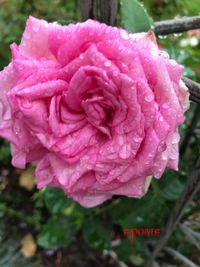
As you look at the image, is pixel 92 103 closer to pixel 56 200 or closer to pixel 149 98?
pixel 149 98

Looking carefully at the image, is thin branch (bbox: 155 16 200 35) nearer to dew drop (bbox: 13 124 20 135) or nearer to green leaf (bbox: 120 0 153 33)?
green leaf (bbox: 120 0 153 33)

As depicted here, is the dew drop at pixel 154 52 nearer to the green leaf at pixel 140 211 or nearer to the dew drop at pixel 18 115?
the dew drop at pixel 18 115

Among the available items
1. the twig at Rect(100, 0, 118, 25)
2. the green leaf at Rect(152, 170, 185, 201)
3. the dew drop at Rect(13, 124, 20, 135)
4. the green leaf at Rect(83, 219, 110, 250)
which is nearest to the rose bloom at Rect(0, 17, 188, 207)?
the dew drop at Rect(13, 124, 20, 135)

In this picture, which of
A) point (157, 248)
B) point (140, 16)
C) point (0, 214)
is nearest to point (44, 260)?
point (0, 214)

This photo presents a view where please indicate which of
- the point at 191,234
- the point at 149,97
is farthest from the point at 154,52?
the point at 191,234

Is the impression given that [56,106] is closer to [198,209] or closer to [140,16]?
[140,16]
